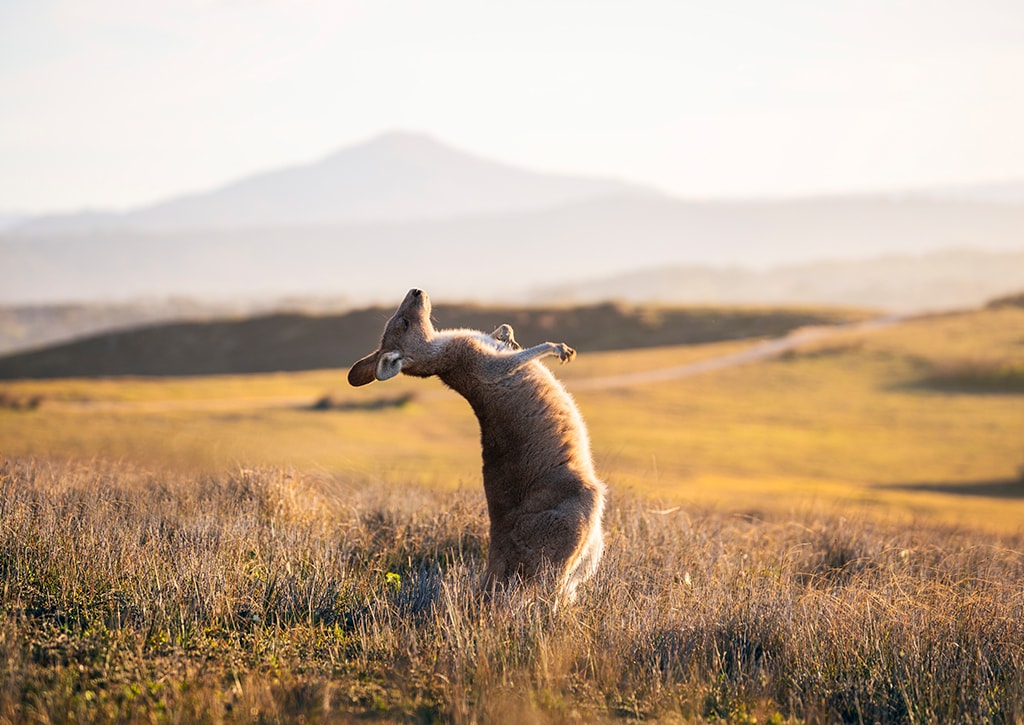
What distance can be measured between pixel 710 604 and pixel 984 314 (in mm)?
63078

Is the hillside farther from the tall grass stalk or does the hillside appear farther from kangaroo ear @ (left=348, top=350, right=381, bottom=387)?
kangaroo ear @ (left=348, top=350, right=381, bottom=387)

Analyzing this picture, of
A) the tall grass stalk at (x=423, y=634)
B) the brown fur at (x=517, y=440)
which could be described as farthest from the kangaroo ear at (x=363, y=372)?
the tall grass stalk at (x=423, y=634)

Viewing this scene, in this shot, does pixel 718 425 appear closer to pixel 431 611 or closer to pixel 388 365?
pixel 431 611

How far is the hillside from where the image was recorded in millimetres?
74062

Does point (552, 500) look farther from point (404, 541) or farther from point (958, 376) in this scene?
point (958, 376)

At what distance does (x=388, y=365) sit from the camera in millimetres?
5344

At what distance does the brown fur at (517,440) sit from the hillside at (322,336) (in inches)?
2492

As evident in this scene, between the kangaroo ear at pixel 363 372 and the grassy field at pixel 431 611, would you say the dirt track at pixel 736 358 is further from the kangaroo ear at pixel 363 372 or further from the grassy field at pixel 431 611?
the kangaroo ear at pixel 363 372

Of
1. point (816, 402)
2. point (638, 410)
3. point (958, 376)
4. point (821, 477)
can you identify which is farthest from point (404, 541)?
point (958, 376)

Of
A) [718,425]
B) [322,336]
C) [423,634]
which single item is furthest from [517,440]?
[322,336]

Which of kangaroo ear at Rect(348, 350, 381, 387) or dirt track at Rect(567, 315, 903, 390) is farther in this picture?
dirt track at Rect(567, 315, 903, 390)

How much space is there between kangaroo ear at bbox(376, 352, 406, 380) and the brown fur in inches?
3.9

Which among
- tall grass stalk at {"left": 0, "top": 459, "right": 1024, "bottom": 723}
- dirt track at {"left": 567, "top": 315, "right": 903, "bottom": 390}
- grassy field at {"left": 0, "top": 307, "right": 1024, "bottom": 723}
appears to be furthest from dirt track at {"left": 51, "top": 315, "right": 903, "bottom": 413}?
tall grass stalk at {"left": 0, "top": 459, "right": 1024, "bottom": 723}

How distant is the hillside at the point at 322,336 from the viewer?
243 feet
